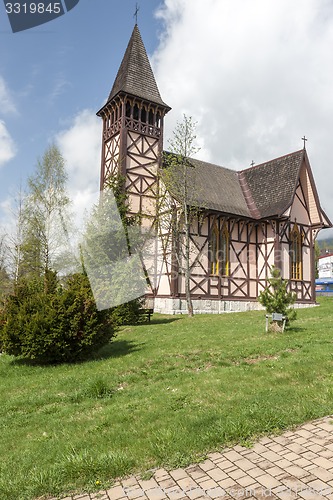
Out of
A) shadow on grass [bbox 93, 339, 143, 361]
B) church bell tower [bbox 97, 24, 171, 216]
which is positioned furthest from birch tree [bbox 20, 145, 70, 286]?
shadow on grass [bbox 93, 339, 143, 361]

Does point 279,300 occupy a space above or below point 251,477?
above

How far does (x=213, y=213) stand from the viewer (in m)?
21.7

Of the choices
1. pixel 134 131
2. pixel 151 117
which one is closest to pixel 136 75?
pixel 151 117

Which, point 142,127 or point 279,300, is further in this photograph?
point 142,127

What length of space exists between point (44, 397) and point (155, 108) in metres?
20.8

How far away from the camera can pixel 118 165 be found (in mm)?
21844

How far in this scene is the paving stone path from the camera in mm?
3518

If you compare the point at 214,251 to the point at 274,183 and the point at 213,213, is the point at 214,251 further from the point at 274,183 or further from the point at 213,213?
the point at 274,183

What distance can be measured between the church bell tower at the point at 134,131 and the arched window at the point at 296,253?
383 inches

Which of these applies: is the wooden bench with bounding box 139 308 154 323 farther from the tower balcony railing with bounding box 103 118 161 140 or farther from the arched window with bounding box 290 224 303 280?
the tower balcony railing with bounding box 103 118 161 140

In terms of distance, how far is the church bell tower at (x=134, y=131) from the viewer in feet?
73.3

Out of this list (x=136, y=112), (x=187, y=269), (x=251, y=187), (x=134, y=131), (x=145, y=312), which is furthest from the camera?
(x=251, y=187)

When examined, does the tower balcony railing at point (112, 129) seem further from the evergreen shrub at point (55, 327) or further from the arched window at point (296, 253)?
the evergreen shrub at point (55, 327)

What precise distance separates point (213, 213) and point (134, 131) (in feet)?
23.3
